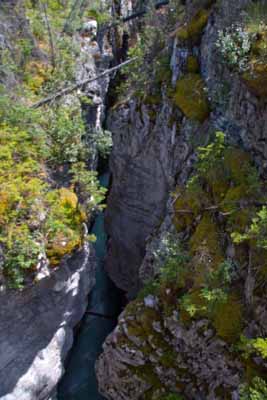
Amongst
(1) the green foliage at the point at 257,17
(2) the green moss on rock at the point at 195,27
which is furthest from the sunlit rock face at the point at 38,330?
(1) the green foliage at the point at 257,17

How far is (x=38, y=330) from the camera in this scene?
28.1ft

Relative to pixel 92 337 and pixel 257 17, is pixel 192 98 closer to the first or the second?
pixel 257 17

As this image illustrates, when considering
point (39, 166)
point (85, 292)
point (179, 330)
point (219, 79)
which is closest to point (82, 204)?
point (39, 166)

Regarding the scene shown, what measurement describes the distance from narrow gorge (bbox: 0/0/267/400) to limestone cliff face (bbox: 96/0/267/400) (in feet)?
0.10

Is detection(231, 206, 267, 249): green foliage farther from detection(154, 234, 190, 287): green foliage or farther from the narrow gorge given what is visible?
detection(154, 234, 190, 287): green foliage

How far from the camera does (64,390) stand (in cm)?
1143

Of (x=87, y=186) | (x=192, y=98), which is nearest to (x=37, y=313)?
(x=87, y=186)

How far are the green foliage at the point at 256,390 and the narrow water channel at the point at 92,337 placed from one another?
6.14m

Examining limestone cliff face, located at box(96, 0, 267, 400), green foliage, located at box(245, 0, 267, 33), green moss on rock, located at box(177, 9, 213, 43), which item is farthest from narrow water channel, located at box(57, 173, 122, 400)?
green foliage, located at box(245, 0, 267, 33)

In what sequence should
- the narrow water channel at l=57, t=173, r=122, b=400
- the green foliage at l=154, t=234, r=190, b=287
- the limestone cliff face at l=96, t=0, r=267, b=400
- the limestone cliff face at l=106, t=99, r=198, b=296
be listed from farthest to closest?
the narrow water channel at l=57, t=173, r=122, b=400 → the limestone cliff face at l=106, t=99, r=198, b=296 → the green foliage at l=154, t=234, r=190, b=287 → the limestone cliff face at l=96, t=0, r=267, b=400

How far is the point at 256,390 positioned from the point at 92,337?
8.05 m

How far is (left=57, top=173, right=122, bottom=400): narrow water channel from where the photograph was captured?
449 inches

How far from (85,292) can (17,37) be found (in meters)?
7.09

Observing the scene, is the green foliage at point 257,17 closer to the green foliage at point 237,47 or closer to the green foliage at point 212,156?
the green foliage at point 237,47
